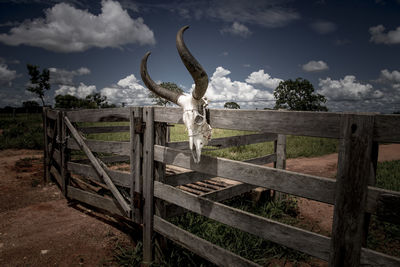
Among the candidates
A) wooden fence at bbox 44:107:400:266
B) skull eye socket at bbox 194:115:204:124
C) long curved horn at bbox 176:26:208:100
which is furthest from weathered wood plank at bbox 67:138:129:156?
long curved horn at bbox 176:26:208:100

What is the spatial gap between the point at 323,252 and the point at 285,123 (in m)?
1.06

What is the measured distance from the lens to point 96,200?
448 cm

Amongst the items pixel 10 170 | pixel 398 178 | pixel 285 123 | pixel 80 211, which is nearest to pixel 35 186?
pixel 10 170

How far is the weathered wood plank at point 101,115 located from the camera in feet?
12.1

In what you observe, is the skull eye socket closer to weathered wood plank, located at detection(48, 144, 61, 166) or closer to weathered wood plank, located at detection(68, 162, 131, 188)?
weathered wood plank, located at detection(68, 162, 131, 188)

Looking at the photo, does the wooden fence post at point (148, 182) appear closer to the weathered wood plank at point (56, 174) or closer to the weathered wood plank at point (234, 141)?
the weathered wood plank at point (234, 141)

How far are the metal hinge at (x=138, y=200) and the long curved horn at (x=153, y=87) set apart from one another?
1.59 m

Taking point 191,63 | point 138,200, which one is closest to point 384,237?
point 138,200

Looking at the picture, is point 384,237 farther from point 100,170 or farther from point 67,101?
point 67,101

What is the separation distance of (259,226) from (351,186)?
35.3 inches

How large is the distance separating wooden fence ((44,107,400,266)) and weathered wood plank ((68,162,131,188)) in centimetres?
2

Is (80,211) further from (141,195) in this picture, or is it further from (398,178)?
(398,178)

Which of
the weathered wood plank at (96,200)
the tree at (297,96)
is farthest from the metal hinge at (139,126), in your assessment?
the tree at (297,96)

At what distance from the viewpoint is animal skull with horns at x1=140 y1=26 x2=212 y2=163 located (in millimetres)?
1875
